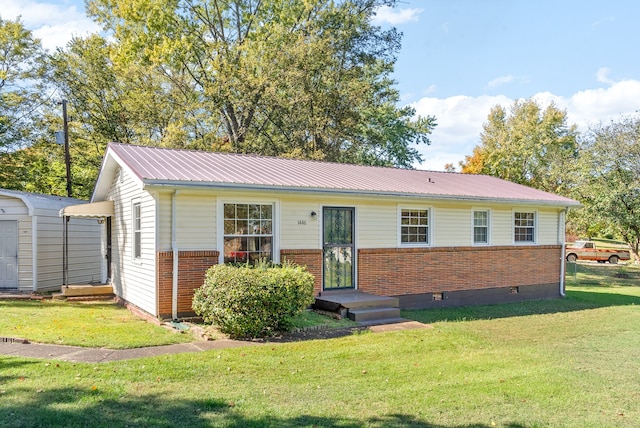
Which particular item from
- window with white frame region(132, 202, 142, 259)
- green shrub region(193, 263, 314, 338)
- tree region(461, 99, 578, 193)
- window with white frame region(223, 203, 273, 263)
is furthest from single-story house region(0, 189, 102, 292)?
tree region(461, 99, 578, 193)

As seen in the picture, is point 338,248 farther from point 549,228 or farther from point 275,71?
point 275,71

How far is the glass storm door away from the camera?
10641mm

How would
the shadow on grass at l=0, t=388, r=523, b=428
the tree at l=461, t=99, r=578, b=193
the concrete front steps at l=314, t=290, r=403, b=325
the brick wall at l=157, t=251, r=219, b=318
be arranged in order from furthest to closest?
1. the tree at l=461, t=99, r=578, b=193
2. the concrete front steps at l=314, t=290, r=403, b=325
3. the brick wall at l=157, t=251, r=219, b=318
4. the shadow on grass at l=0, t=388, r=523, b=428

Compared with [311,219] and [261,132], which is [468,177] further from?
[261,132]

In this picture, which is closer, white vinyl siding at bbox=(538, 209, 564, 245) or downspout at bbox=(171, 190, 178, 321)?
downspout at bbox=(171, 190, 178, 321)

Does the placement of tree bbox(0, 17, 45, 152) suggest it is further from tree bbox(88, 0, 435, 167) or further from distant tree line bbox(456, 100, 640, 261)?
distant tree line bbox(456, 100, 640, 261)

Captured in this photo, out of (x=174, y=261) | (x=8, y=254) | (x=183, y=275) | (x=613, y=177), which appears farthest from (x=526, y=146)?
(x=8, y=254)

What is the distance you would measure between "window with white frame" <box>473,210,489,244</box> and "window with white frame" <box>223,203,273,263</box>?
239 inches

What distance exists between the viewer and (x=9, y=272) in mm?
13016

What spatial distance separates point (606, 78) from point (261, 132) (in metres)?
18.9

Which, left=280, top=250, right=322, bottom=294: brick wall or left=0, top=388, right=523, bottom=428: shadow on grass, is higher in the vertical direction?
left=280, top=250, right=322, bottom=294: brick wall

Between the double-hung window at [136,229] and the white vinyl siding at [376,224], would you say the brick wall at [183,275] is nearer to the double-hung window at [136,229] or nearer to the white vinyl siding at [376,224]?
the double-hung window at [136,229]

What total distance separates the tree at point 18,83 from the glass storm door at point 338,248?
19062 millimetres

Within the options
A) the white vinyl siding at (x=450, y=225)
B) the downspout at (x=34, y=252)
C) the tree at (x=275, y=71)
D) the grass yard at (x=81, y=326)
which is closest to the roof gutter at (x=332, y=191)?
the white vinyl siding at (x=450, y=225)
